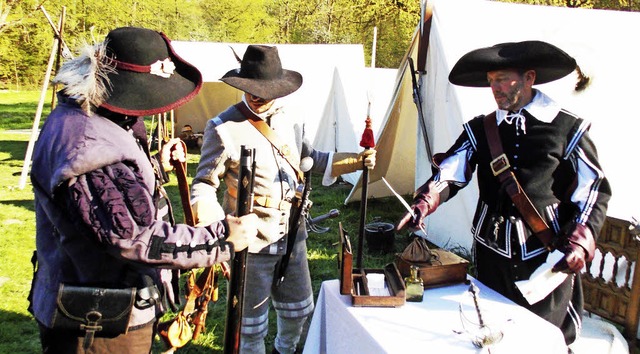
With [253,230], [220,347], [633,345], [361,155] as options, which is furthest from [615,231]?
[220,347]

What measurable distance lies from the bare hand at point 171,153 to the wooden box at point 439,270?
1145mm

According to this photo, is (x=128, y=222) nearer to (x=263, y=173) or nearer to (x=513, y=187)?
(x=263, y=173)

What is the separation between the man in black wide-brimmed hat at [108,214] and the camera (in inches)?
58.6

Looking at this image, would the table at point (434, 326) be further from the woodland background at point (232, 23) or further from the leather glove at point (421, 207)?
the woodland background at point (232, 23)

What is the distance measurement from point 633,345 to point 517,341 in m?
1.75

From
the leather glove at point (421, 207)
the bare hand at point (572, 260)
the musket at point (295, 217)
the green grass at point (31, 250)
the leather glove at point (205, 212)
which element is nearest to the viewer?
the bare hand at point (572, 260)

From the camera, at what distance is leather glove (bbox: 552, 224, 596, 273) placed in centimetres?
202

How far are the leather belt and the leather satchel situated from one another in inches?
39.9

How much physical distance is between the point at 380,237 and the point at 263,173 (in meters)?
2.90

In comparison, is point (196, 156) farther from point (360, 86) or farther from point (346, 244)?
point (346, 244)

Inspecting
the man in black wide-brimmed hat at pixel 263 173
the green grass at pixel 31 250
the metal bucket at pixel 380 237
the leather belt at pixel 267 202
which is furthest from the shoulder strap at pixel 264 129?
the metal bucket at pixel 380 237

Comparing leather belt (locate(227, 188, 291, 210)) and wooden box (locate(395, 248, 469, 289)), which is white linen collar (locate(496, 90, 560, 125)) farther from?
leather belt (locate(227, 188, 291, 210))

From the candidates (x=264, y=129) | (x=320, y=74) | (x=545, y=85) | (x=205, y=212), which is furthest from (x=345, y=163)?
(x=320, y=74)

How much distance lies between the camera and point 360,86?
8.48 meters
